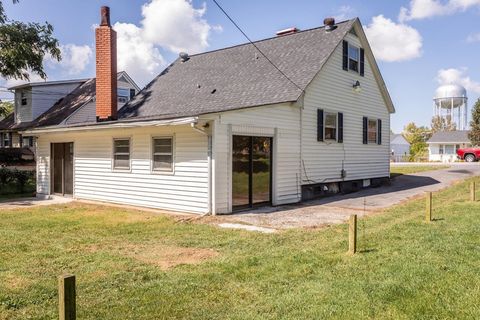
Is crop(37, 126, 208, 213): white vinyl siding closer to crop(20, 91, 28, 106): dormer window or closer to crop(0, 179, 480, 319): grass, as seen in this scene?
crop(0, 179, 480, 319): grass

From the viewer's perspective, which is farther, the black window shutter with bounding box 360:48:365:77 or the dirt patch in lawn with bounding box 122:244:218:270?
the black window shutter with bounding box 360:48:365:77

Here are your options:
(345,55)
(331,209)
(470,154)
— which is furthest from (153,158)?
(470,154)

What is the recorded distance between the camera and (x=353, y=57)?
17250 millimetres

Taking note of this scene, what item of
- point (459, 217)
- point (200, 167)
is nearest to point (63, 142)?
point (200, 167)

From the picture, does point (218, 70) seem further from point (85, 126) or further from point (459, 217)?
point (459, 217)

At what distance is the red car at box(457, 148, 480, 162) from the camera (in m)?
39.3

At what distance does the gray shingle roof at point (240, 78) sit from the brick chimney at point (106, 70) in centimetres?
107

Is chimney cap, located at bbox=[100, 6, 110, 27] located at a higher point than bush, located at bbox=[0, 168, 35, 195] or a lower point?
higher

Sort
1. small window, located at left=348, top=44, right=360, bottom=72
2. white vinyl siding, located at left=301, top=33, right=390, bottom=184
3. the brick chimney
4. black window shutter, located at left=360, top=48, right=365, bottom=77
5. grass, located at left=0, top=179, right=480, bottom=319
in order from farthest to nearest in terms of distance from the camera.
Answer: black window shutter, located at left=360, top=48, right=365, bottom=77 < small window, located at left=348, top=44, right=360, bottom=72 < the brick chimney < white vinyl siding, located at left=301, top=33, right=390, bottom=184 < grass, located at left=0, top=179, right=480, bottom=319

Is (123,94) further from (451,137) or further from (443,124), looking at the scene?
(443,124)

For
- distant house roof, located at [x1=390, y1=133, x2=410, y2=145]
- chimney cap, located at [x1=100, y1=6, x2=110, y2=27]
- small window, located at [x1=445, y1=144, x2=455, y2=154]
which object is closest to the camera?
chimney cap, located at [x1=100, y1=6, x2=110, y2=27]

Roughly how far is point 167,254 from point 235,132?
5.11 meters

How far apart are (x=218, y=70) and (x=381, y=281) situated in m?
13.1

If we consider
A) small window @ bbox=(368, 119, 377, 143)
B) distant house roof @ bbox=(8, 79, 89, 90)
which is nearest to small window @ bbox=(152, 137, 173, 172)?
small window @ bbox=(368, 119, 377, 143)
